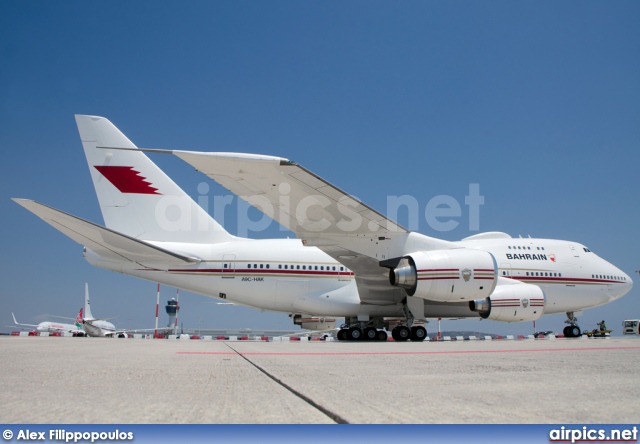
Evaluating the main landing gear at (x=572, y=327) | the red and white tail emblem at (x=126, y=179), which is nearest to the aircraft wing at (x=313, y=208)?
the red and white tail emblem at (x=126, y=179)

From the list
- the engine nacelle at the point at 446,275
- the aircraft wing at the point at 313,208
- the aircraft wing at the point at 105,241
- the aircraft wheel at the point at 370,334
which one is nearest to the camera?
the aircraft wing at the point at 313,208

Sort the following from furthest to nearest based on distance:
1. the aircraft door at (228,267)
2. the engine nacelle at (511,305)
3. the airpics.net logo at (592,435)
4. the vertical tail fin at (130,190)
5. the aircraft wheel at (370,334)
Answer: the vertical tail fin at (130,190)
the aircraft door at (228,267)
the aircraft wheel at (370,334)
the engine nacelle at (511,305)
the airpics.net logo at (592,435)

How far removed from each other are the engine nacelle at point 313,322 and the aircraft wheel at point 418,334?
5429 mm

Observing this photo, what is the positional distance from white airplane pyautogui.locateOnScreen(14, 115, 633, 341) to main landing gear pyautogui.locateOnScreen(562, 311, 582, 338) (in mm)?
57

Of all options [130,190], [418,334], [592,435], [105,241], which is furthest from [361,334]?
[592,435]

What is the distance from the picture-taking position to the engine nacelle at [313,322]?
1908 cm

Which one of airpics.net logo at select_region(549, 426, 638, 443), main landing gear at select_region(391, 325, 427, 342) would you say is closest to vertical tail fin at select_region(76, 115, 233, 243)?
main landing gear at select_region(391, 325, 427, 342)

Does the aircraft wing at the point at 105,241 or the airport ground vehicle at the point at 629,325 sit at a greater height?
the aircraft wing at the point at 105,241

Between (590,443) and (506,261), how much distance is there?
55.2 ft

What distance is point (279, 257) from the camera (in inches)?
664

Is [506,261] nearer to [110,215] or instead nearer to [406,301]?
[406,301]

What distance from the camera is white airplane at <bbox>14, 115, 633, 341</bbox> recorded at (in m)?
13.2

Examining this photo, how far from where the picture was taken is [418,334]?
14766 millimetres

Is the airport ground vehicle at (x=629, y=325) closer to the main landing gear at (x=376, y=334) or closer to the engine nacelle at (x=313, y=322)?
the engine nacelle at (x=313, y=322)
